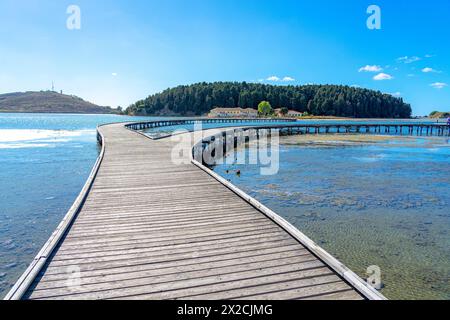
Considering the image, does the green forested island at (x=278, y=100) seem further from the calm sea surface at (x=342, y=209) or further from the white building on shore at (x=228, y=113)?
the calm sea surface at (x=342, y=209)

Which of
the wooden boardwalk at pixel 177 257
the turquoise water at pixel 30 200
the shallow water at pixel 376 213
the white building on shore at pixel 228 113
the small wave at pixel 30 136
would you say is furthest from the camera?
the white building on shore at pixel 228 113

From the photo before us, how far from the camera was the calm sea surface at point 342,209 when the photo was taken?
6676 mm

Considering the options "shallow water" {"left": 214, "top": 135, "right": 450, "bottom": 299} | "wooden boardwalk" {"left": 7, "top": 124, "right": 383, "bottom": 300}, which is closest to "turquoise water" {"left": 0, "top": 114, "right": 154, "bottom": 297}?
"wooden boardwalk" {"left": 7, "top": 124, "right": 383, "bottom": 300}

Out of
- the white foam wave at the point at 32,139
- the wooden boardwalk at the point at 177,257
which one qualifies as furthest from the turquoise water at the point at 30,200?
the white foam wave at the point at 32,139

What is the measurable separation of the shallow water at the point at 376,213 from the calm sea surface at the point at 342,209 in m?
0.02

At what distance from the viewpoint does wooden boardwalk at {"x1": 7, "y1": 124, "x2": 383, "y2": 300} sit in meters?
3.58

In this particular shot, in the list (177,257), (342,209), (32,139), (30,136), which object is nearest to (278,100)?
A: (30,136)

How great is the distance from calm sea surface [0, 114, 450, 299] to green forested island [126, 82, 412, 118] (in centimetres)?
13963

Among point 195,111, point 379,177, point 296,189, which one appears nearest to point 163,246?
point 296,189

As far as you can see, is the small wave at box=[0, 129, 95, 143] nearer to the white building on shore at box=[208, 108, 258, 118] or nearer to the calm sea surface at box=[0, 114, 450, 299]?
the calm sea surface at box=[0, 114, 450, 299]

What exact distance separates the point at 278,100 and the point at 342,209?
15243 centimetres

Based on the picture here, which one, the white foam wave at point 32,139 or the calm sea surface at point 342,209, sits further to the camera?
the white foam wave at point 32,139

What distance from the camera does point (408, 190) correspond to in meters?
13.2
